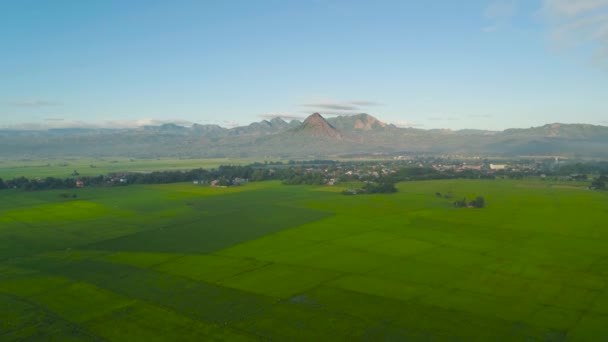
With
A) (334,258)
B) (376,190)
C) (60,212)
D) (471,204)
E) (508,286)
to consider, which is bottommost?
(508,286)

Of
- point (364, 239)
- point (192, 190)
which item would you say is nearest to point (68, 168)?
point (192, 190)

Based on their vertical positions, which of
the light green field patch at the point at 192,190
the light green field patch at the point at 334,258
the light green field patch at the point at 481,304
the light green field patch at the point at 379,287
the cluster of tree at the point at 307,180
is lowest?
the light green field patch at the point at 481,304

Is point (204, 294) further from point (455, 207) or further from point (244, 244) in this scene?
point (455, 207)

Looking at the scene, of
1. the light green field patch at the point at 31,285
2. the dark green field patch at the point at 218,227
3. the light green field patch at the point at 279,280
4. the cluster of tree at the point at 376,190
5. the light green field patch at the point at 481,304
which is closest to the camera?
the light green field patch at the point at 481,304

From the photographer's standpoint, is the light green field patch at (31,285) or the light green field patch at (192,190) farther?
the light green field patch at (192,190)

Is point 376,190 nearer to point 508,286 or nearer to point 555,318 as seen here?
point 508,286

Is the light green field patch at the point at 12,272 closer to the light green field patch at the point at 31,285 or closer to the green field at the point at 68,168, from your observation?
the light green field patch at the point at 31,285

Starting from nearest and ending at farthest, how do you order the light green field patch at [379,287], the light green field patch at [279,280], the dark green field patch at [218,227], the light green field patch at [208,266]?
the light green field patch at [379,287], the light green field patch at [279,280], the light green field patch at [208,266], the dark green field patch at [218,227]

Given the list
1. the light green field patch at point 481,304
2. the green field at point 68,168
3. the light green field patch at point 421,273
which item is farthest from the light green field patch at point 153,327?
the green field at point 68,168
